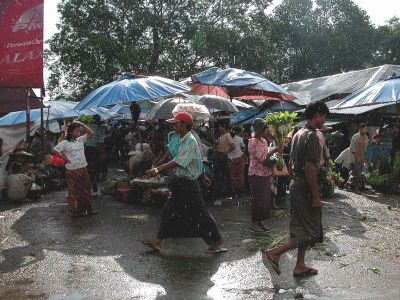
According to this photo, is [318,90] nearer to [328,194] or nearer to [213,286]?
[328,194]

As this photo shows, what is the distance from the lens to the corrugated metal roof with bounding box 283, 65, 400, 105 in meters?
16.9

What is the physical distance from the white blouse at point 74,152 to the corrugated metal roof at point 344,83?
399 inches

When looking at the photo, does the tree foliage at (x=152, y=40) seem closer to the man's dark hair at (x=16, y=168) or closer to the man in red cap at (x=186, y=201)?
the man's dark hair at (x=16, y=168)

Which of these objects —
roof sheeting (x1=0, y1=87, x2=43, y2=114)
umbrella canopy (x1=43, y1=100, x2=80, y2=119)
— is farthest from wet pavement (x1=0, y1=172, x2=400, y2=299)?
umbrella canopy (x1=43, y1=100, x2=80, y2=119)

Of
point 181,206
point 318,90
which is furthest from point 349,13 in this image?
point 181,206

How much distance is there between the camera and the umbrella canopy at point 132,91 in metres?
8.34

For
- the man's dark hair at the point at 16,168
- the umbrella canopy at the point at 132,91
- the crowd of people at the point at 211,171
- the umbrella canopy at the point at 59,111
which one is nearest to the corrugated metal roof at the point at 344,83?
the crowd of people at the point at 211,171

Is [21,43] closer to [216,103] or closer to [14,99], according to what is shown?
[14,99]

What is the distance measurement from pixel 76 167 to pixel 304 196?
453 cm

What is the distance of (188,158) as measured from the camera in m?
5.28

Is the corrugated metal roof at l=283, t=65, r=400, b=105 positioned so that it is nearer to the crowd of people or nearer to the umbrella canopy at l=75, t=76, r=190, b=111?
the crowd of people

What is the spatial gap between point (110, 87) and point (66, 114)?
698 cm

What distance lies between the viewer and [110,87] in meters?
8.81

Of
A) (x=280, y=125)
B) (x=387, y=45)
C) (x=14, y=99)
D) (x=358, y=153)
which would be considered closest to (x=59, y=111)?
(x=14, y=99)
